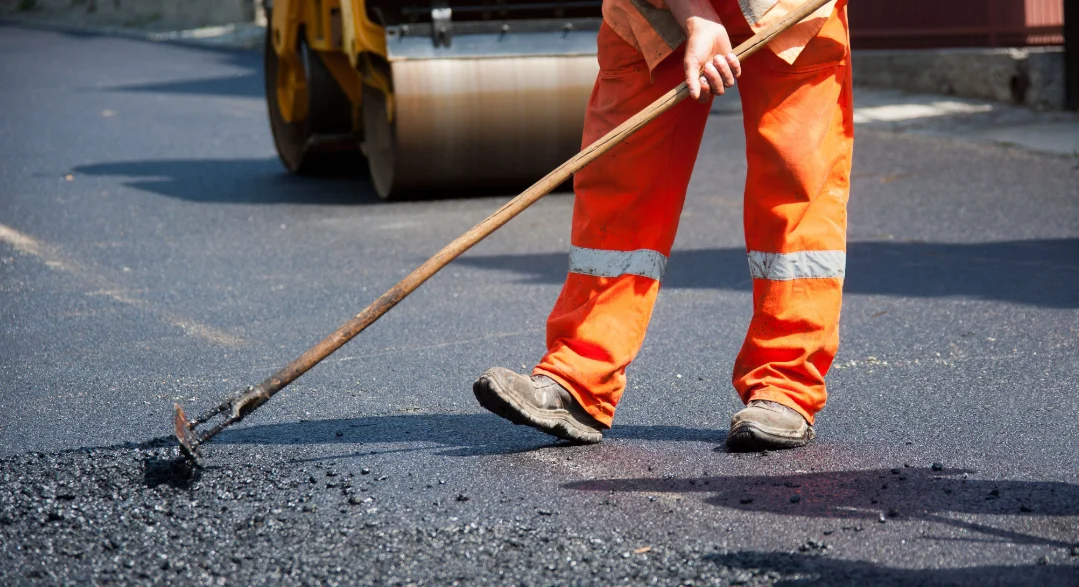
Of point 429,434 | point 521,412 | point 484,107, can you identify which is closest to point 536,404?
point 521,412

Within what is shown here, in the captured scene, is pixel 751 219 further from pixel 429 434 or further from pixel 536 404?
pixel 429 434

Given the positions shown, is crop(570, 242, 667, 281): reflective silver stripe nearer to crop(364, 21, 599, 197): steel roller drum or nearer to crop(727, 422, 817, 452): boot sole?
crop(727, 422, 817, 452): boot sole

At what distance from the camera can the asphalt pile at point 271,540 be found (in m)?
2.55

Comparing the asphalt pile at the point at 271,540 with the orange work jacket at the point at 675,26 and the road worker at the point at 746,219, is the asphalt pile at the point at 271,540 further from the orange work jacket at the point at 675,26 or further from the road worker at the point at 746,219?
the orange work jacket at the point at 675,26

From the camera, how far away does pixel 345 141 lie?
8250 millimetres

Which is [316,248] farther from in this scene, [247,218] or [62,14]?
[62,14]

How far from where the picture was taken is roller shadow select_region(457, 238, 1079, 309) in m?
5.12

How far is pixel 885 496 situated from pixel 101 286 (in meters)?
3.62

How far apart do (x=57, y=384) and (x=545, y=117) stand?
369cm

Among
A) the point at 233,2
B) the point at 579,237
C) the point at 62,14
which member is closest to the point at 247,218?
the point at 579,237

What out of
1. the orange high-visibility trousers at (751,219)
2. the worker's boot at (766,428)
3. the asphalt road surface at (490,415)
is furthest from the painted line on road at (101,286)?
the worker's boot at (766,428)

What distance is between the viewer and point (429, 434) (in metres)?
3.48

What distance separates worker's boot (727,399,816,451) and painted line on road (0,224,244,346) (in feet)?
6.47

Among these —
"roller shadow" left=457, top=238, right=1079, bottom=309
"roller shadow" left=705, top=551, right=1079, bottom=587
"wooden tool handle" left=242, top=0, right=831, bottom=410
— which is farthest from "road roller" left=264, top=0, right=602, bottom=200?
"roller shadow" left=705, top=551, right=1079, bottom=587
